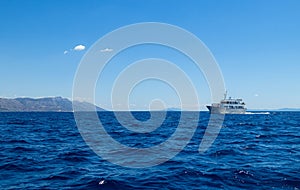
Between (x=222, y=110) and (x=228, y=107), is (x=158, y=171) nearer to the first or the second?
(x=222, y=110)

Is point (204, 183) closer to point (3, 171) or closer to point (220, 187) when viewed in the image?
point (220, 187)

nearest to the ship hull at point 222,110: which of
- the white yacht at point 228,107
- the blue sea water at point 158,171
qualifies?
the white yacht at point 228,107

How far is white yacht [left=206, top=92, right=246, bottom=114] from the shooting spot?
133125 millimetres

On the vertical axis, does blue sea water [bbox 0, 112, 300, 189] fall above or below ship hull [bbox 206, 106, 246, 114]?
below

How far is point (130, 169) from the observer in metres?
14.7

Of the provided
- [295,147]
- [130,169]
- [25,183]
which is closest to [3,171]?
[25,183]

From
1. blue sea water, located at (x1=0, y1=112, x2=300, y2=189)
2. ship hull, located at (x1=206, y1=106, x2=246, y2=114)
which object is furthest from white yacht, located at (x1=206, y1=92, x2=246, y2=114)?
blue sea water, located at (x1=0, y1=112, x2=300, y2=189)

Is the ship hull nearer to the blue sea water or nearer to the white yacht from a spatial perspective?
the white yacht

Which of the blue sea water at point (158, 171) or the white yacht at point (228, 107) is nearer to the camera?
the blue sea water at point (158, 171)

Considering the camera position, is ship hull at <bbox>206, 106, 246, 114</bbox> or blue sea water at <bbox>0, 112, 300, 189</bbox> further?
ship hull at <bbox>206, 106, 246, 114</bbox>

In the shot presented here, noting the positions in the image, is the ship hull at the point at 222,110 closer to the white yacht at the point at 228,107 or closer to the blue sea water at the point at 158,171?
the white yacht at the point at 228,107

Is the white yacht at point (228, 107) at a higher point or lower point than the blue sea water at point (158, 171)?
higher

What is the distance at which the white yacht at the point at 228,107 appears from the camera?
133 m

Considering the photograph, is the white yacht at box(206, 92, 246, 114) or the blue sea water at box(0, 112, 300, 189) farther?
the white yacht at box(206, 92, 246, 114)
